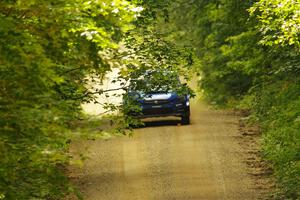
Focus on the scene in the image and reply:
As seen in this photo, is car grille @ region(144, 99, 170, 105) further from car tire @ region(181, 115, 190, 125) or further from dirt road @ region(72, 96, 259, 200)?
car tire @ region(181, 115, 190, 125)

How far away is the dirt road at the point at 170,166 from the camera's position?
19.2 meters

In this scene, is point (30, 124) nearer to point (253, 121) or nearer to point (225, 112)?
point (253, 121)

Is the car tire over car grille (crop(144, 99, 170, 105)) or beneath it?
beneath

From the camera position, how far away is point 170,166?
73.7ft

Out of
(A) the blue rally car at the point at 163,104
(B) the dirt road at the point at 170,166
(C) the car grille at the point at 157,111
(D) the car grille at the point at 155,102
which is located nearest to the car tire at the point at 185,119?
(B) the dirt road at the point at 170,166

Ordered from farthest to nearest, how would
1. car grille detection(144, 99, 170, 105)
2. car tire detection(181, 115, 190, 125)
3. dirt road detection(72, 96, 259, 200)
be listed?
Result: car tire detection(181, 115, 190, 125)
car grille detection(144, 99, 170, 105)
dirt road detection(72, 96, 259, 200)

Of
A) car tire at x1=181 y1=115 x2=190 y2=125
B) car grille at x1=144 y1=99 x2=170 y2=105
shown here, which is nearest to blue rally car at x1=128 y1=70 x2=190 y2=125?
car grille at x1=144 y1=99 x2=170 y2=105

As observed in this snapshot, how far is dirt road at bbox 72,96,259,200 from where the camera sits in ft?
63.1

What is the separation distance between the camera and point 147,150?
25.1m

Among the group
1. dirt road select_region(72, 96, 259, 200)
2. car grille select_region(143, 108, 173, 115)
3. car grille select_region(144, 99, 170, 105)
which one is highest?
car grille select_region(144, 99, 170, 105)

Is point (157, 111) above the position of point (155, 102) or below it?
below

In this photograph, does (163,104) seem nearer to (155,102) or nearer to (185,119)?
(155,102)

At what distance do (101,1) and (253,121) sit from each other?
65.9ft

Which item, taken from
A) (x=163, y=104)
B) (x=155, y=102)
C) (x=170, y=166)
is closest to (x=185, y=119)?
(x=163, y=104)
